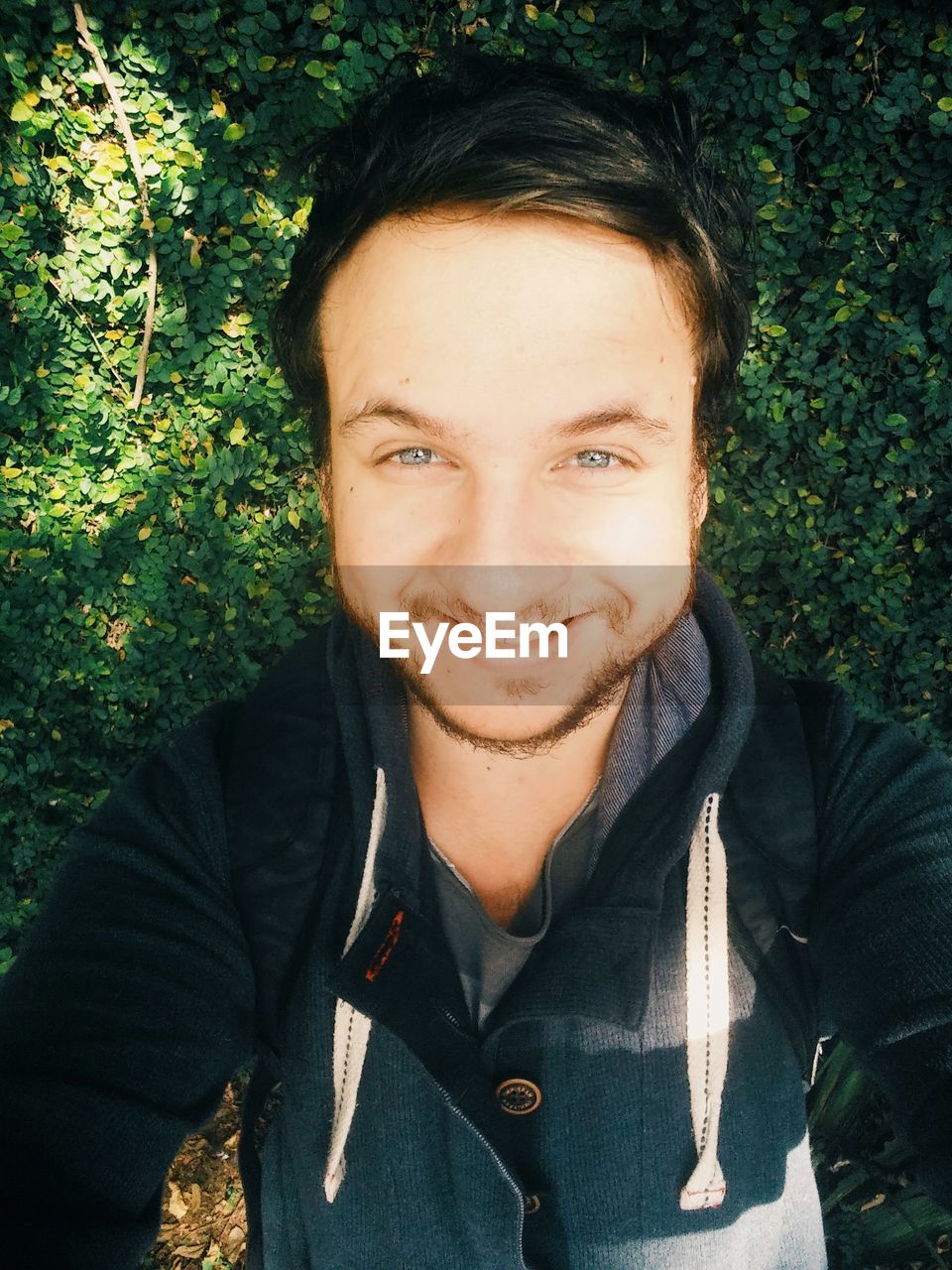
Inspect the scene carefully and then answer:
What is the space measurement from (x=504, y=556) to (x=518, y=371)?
410 millimetres

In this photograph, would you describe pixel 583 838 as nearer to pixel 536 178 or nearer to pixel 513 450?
pixel 513 450

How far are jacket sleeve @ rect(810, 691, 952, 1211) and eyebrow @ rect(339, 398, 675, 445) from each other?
0.93 m

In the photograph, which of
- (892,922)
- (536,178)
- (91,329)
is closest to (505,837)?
(892,922)

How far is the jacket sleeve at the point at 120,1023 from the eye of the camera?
1.79m

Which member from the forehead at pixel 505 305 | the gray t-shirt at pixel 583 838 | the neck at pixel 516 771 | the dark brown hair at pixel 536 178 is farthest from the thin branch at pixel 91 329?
the gray t-shirt at pixel 583 838

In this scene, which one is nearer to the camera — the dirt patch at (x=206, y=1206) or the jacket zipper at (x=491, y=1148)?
the jacket zipper at (x=491, y=1148)

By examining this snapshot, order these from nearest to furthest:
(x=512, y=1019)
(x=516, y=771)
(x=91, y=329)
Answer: (x=512, y=1019), (x=516, y=771), (x=91, y=329)

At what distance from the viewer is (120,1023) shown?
1903mm

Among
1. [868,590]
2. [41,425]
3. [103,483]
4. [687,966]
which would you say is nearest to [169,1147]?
[687,966]

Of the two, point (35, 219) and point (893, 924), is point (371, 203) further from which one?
point (893, 924)

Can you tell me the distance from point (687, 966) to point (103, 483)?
2659 millimetres

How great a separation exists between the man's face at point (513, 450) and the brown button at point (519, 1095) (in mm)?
813

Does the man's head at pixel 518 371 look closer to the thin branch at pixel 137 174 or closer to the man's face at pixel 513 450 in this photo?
the man's face at pixel 513 450

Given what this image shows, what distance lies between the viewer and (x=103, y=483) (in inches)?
126
